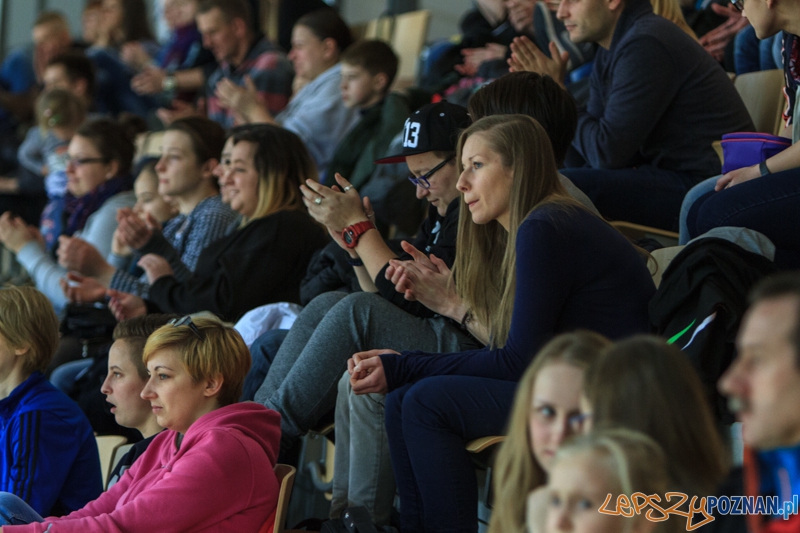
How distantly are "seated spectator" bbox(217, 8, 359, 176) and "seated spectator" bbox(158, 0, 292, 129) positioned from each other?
1.18 feet

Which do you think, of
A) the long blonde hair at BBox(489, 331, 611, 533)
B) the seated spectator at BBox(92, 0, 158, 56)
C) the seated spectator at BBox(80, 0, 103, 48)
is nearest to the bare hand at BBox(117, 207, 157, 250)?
the long blonde hair at BBox(489, 331, 611, 533)

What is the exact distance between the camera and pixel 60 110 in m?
5.28

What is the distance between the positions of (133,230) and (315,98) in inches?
53.6

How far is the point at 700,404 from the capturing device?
1.29 m

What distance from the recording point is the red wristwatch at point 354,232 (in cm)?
268

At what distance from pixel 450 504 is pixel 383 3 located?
5.76 meters

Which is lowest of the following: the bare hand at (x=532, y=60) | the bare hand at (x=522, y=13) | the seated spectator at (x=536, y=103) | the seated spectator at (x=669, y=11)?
the seated spectator at (x=536, y=103)

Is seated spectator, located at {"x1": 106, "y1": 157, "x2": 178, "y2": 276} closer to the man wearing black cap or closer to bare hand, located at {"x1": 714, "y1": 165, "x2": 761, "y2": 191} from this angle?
the man wearing black cap

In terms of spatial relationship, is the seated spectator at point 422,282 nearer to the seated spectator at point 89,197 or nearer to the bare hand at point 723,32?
the bare hand at point 723,32

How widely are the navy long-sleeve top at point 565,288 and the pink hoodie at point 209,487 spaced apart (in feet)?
1.43

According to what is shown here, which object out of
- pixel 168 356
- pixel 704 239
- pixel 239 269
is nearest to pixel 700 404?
pixel 704 239

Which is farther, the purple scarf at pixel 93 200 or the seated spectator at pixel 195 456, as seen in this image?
the purple scarf at pixel 93 200

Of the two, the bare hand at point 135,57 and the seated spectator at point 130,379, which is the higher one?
the bare hand at point 135,57

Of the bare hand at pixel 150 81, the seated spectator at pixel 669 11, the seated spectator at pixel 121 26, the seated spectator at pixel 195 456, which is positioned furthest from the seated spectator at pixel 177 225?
the seated spectator at pixel 121 26
